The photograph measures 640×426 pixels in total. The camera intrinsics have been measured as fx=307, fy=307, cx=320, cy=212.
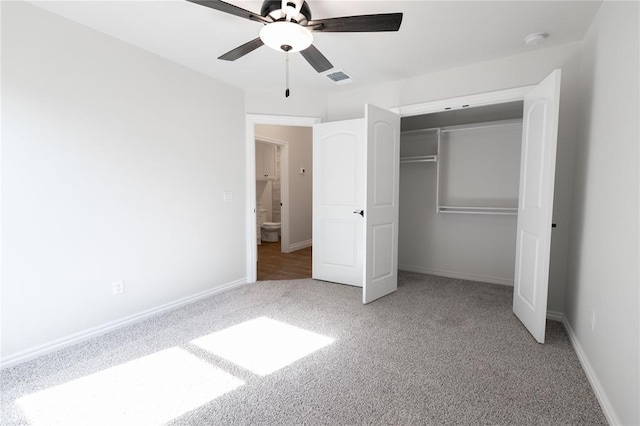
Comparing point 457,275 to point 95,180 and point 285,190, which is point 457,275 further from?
point 95,180

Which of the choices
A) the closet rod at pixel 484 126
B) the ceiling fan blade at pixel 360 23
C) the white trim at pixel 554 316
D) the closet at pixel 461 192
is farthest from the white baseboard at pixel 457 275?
the ceiling fan blade at pixel 360 23

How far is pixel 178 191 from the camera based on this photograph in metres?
3.09

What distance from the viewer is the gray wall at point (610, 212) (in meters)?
1.42

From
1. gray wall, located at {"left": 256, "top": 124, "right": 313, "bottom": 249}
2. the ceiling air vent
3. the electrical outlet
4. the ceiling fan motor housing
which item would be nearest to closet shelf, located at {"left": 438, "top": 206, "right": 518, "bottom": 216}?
the ceiling air vent

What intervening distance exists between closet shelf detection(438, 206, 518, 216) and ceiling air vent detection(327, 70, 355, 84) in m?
2.07

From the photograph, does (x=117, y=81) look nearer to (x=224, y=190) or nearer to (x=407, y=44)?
(x=224, y=190)

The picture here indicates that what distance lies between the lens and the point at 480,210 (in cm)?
397

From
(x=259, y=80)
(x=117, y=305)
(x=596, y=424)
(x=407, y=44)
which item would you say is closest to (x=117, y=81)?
(x=259, y=80)

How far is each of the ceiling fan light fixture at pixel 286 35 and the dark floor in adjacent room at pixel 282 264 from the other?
118 inches

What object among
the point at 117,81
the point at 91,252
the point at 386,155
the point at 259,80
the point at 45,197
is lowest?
the point at 91,252

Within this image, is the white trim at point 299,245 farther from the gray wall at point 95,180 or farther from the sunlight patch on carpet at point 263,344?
the sunlight patch on carpet at point 263,344

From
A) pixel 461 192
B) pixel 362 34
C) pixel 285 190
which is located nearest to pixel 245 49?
pixel 362 34

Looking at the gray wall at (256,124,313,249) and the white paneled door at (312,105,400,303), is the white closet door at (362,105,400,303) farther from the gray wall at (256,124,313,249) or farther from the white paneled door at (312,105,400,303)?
the gray wall at (256,124,313,249)

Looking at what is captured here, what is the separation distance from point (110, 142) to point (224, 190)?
4.15 ft
